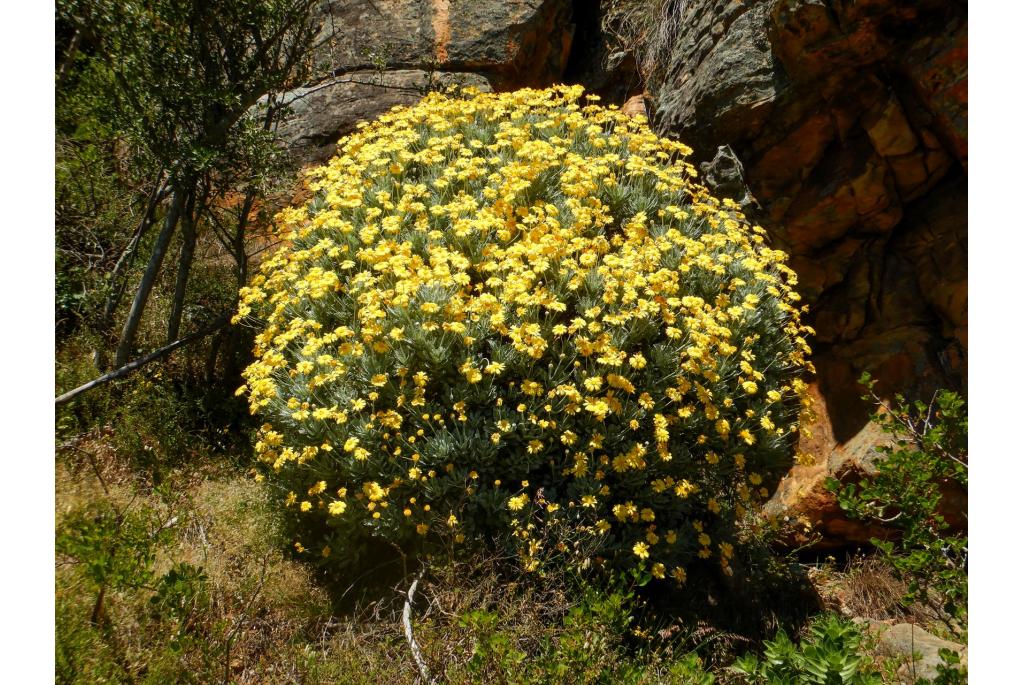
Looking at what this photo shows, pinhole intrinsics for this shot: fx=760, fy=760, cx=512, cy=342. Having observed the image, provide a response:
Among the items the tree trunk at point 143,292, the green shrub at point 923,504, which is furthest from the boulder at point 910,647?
the tree trunk at point 143,292

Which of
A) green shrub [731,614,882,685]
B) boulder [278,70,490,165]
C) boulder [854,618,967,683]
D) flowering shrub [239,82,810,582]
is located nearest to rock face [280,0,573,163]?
boulder [278,70,490,165]

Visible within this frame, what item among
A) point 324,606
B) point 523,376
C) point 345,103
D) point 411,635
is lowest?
point 324,606

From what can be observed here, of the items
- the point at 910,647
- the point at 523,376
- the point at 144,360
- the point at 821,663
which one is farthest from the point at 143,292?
the point at 910,647

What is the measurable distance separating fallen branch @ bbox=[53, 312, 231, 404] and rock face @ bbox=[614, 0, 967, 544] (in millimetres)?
3604

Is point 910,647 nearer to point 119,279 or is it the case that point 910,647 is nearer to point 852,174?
point 852,174

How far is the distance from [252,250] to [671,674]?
16.0 ft

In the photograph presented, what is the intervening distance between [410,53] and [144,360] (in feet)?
12.3

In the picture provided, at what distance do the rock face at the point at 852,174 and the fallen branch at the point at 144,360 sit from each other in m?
3.60

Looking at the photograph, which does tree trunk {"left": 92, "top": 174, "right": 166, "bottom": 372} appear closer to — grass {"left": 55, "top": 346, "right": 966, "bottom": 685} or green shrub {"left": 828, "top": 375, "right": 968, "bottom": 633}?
grass {"left": 55, "top": 346, "right": 966, "bottom": 685}

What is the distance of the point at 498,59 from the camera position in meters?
6.99

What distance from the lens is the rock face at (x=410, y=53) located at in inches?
262

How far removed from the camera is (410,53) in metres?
6.98

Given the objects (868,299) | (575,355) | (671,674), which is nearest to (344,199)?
(575,355)

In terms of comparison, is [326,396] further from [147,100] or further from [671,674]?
[147,100]
